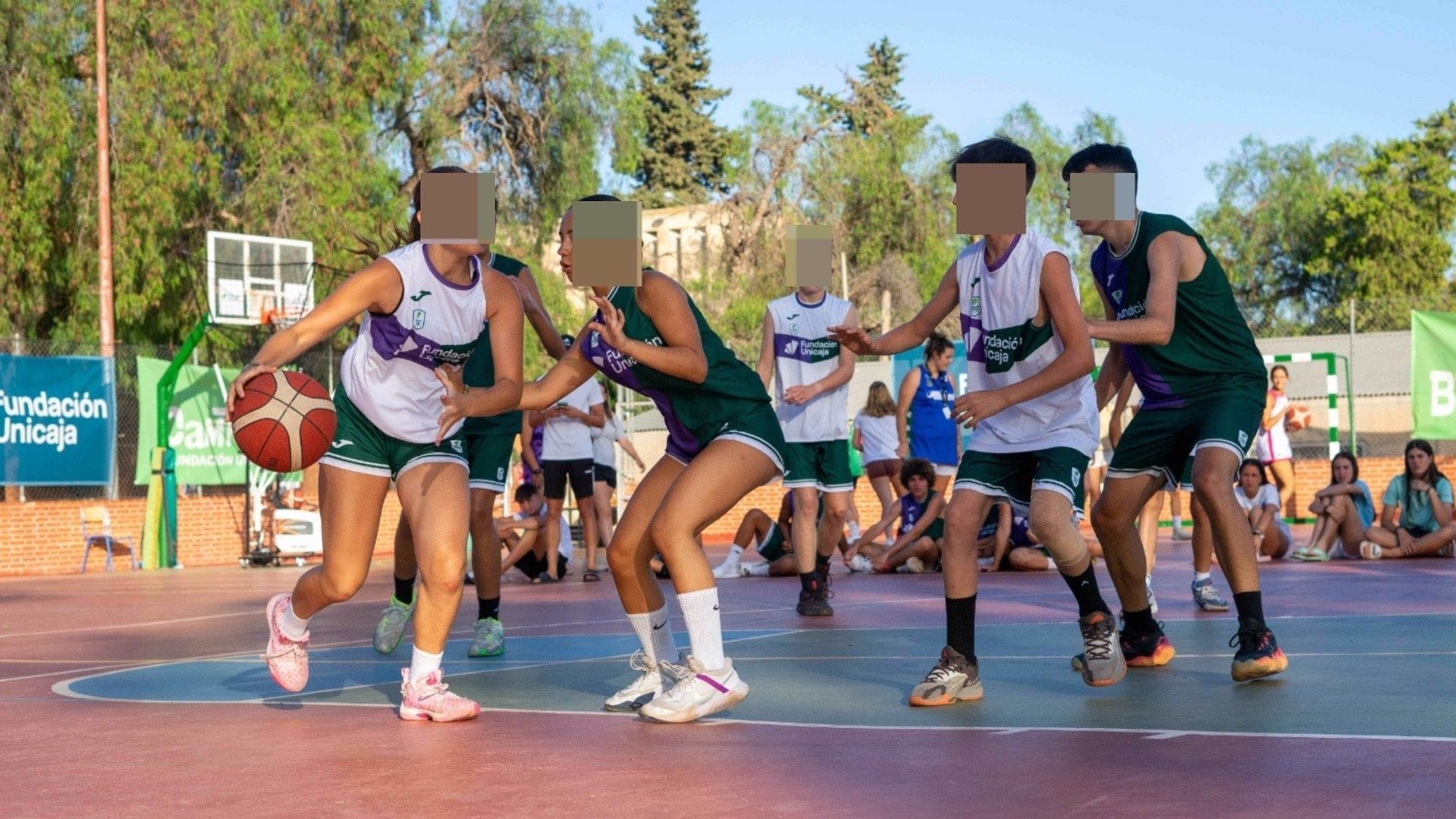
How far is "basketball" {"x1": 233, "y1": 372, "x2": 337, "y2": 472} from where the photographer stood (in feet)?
20.5

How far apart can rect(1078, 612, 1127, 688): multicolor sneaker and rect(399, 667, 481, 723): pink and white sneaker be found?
7.58ft

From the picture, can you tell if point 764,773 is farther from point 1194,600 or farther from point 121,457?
point 121,457

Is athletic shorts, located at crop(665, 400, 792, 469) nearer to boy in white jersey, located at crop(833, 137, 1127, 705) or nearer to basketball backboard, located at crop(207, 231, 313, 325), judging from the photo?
boy in white jersey, located at crop(833, 137, 1127, 705)

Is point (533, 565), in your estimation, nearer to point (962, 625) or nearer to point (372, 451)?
point (372, 451)

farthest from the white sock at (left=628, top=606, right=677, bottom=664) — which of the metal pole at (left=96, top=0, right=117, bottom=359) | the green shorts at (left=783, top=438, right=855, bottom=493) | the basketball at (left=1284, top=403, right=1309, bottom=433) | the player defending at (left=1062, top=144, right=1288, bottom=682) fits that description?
the metal pole at (left=96, top=0, right=117, bottom=359)

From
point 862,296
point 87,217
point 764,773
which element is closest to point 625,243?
point 764,773

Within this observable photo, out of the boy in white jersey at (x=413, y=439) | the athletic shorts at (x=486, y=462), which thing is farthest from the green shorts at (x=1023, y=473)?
the athletic shorts at (x=486, y=462)

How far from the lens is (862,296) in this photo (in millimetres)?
54844

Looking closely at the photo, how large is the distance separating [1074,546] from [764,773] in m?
2.31

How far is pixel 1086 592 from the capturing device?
689 cm

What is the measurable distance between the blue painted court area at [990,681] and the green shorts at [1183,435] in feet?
2.76

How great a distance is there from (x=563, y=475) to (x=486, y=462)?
6691mm

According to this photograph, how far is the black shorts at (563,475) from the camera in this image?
1582cm

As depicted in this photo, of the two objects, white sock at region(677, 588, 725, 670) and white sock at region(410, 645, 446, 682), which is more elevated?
white sock at region(677, 588, 725, 670)
